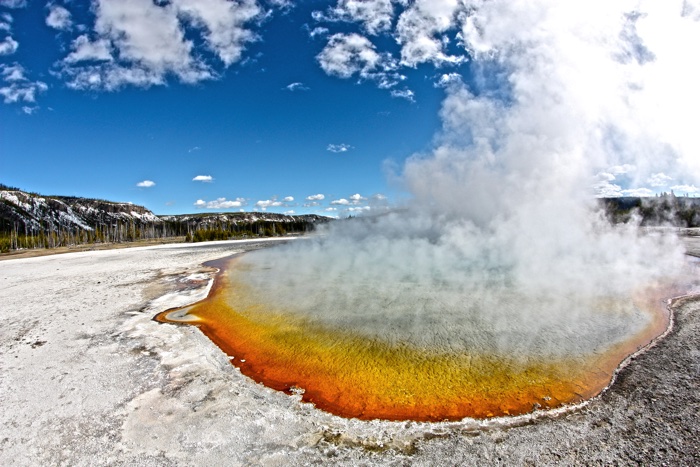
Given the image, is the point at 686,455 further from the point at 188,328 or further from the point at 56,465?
the point at 188,328

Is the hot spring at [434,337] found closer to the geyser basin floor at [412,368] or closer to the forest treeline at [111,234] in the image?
the geyser basin floor at [412,368]

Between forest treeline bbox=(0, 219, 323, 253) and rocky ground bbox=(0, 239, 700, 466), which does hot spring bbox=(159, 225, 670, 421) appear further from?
forest treeline bbox=(0, 219, 323, 253)

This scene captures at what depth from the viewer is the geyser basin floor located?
605cm

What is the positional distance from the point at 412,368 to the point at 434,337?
1.92m

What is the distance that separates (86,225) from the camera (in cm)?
11512

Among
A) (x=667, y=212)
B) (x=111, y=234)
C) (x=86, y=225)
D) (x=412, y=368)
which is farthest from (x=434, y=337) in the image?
(x=86, y=225)

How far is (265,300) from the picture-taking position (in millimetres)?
13883

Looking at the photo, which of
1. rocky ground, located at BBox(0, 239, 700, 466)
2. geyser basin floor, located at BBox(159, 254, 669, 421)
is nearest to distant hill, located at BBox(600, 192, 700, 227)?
geyser basin floor, located at BBox(159, 254, 669, 421)

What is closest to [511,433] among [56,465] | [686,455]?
[686,455]

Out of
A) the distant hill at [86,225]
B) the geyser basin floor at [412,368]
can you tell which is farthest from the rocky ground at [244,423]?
the distant hill at [86,225]

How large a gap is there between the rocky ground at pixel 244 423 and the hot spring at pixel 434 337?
527 millimetres

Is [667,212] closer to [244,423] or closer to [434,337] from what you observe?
[434,337]

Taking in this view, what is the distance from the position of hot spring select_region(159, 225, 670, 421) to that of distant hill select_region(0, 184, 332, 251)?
6256cm

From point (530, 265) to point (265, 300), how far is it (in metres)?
15.5
